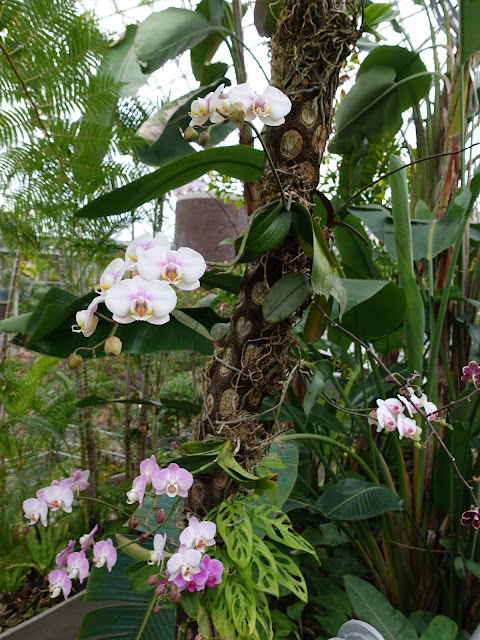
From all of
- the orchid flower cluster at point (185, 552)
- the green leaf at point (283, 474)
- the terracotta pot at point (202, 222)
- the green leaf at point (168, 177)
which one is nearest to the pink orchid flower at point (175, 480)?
the orchid flower cluster at point (185, 552)

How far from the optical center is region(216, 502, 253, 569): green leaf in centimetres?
45

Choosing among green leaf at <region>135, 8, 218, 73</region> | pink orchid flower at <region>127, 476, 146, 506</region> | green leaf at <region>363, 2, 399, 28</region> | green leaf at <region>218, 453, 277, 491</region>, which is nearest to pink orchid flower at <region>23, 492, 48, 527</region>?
pink orchid flower at <region>127, 476, 146, 506</region>

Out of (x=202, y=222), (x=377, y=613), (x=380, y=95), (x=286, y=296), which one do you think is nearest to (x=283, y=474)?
(x=377, y=613)

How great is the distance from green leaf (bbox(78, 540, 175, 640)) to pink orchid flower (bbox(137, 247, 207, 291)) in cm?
51

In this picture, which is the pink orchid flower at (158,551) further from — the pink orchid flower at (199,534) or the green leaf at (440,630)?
the green leaf at (440,630)

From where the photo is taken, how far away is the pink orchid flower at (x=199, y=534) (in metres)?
0.48

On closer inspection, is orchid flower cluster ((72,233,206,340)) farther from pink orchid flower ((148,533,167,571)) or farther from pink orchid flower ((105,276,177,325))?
pink orchid flower ((148,533,167,571))

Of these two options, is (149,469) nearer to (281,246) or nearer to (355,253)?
(281,246)

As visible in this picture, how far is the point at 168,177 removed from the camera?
72 cm

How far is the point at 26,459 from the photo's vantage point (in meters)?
1.63

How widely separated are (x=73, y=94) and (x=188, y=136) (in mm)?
967

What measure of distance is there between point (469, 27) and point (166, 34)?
0.58 meters

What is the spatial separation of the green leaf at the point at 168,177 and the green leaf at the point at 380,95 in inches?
19.7

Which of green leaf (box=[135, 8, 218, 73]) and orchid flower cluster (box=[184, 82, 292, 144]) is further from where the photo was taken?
green leaf (box=[135, 8, 218, 73])
